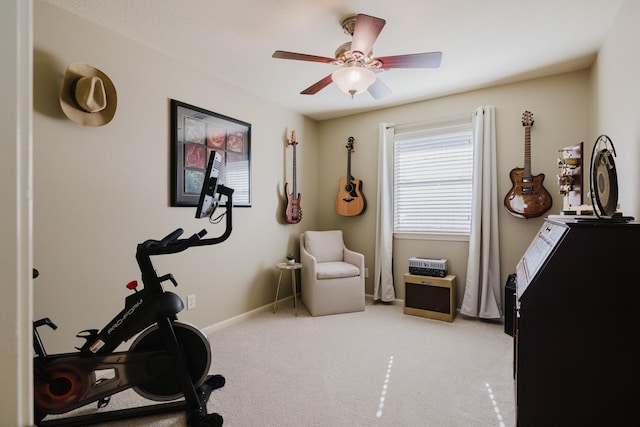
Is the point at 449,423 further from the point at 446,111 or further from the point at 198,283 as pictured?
the point at 446,111

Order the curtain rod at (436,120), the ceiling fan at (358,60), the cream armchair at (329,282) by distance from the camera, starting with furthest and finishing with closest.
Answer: the curtain rod at (436,120) < the cream armchair at (329,282) < the ceiling fan at (358,60)

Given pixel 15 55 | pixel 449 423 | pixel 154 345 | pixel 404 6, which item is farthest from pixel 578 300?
pixel 154 345

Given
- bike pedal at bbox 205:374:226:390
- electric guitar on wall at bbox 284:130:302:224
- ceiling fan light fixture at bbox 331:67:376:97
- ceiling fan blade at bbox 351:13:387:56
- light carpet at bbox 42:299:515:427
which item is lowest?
light carpet at bbox 42:299:515:427

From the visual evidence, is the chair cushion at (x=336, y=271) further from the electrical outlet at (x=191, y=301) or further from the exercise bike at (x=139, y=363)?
the exercise bike at (x=139, y=363)

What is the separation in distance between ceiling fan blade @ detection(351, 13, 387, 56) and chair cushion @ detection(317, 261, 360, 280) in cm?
222

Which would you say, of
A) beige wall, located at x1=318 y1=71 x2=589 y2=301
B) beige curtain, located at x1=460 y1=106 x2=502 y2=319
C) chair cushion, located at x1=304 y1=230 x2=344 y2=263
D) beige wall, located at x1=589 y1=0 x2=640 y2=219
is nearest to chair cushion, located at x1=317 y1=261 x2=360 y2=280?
chair cushion, located at x1=304 y1=230 x2=344 y2=263

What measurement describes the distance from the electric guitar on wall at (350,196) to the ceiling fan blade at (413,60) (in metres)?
2.11

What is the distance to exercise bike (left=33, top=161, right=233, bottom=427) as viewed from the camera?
1.59 metres

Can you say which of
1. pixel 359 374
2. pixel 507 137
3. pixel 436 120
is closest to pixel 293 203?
pixel 436 120

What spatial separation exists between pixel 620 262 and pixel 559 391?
0.58m

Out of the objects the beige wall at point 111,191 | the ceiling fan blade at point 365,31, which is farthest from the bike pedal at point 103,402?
the ceiling fan blade at point 365,31

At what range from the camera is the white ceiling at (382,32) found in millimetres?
2029

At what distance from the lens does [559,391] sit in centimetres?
131

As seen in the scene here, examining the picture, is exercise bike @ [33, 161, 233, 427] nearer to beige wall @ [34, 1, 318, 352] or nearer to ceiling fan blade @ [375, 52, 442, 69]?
beige wall @ [34, 1, 318, 352]
